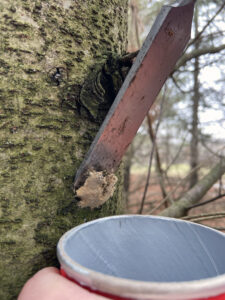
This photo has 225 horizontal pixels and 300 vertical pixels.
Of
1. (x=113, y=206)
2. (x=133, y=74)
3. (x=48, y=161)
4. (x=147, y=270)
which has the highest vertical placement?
(x=133, y=74)

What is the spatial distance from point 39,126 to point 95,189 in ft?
0.67

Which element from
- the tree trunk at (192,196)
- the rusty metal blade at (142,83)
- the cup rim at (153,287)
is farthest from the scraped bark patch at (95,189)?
the tree trunk at (192,196)

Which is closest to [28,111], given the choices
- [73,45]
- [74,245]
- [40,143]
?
[40,143]

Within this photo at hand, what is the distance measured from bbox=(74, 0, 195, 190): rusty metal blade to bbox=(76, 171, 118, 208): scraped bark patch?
0.02m

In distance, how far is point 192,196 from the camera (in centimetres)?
139

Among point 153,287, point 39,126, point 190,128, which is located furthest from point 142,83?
point 190,128

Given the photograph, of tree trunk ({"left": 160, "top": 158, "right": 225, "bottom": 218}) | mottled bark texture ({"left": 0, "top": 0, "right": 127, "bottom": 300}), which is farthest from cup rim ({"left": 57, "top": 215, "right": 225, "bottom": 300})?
tree trunk ({"left": 160, "top": 158, "right": 225, "bottom": 218})

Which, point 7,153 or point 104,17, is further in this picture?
point 104,17

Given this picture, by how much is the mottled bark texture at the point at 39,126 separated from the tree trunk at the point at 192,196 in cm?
76

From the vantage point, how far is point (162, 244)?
0.70m

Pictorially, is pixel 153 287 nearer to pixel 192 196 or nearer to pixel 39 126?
pixel 39 126

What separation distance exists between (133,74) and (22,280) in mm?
526

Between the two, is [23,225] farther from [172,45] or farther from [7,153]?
[172,45]

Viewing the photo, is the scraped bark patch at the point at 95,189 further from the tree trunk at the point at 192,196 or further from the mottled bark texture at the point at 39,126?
the tree trunk at the point at 192,196
